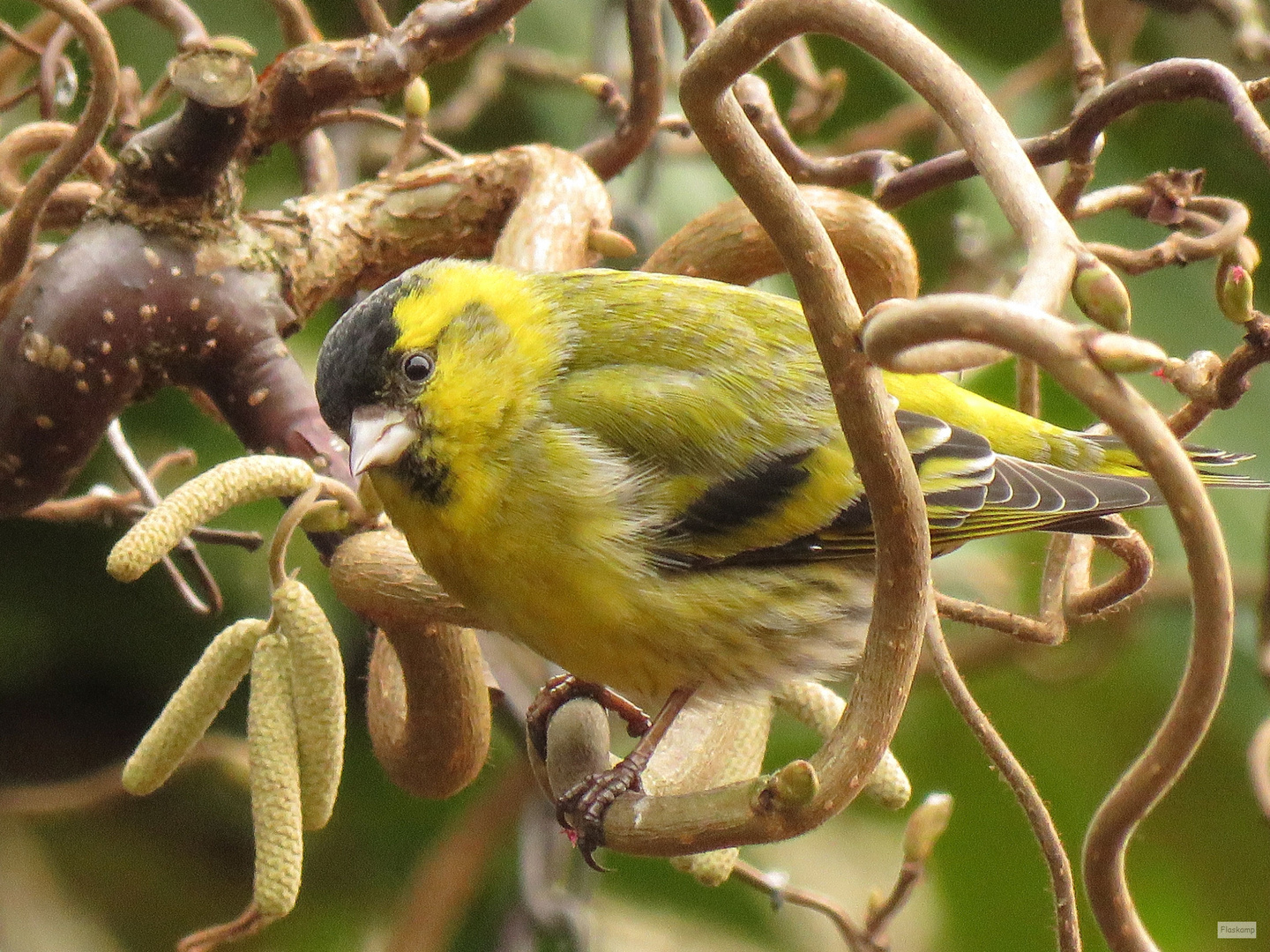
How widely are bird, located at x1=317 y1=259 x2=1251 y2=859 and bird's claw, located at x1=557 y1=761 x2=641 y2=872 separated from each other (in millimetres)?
129

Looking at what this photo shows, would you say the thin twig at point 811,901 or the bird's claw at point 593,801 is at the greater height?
the bird's claw at point 593,801

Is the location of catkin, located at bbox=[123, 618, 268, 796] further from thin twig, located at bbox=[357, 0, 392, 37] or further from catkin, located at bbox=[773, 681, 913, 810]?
thin twig, located at bbox=[357, 0, 392, 37]

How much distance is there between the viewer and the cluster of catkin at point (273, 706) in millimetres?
1367

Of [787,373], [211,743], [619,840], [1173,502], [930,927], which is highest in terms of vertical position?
[1173,502]

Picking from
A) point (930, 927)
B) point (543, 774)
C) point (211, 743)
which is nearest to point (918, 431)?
point (543, 774)

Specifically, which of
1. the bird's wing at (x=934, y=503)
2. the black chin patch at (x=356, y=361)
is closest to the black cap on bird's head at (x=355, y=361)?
the black chin patch at (x=356, y=361)

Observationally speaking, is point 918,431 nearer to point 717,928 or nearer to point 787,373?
point 787,373

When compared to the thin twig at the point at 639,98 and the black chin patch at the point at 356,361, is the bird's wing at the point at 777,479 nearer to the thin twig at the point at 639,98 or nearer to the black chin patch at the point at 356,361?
the black chin patch at the point at 356,361

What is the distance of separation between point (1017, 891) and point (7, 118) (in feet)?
8.65

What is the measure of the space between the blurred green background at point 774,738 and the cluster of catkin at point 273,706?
88 cm

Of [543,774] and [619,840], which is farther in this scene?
[543,774]

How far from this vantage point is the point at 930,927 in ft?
11.0

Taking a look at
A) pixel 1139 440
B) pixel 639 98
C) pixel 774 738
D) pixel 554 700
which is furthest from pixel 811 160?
pixel 1139 440

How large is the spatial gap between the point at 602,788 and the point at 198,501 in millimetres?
503
